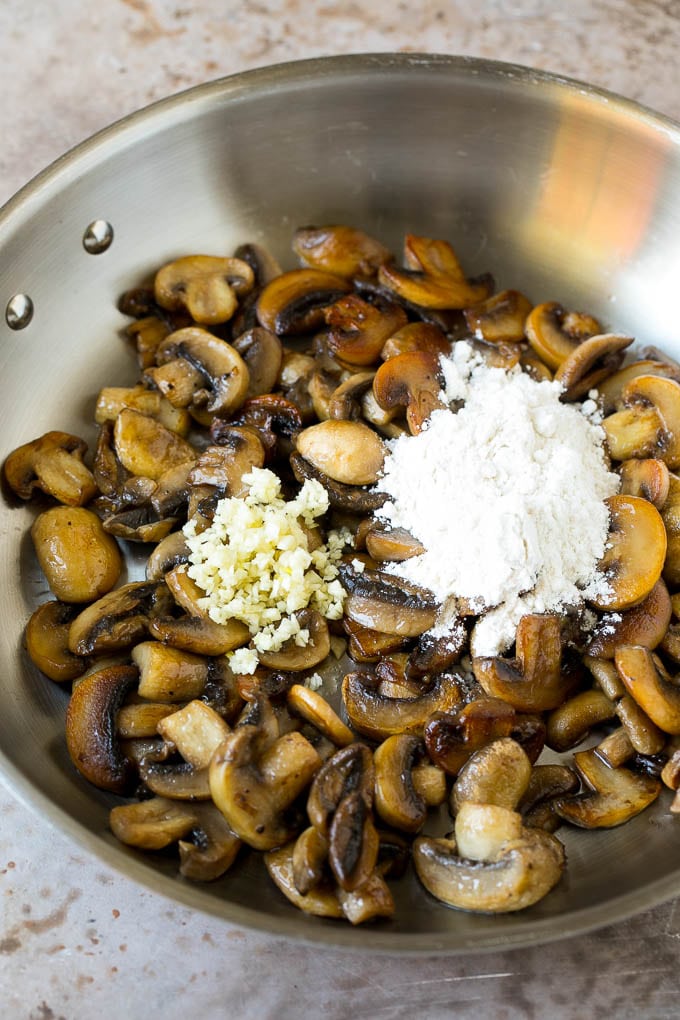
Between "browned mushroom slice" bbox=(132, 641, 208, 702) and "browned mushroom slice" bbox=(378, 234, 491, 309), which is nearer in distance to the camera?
Result: "browned mushroom slice" bbox=(132, 641, 208, 702)

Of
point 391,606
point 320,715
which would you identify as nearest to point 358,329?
point 391,606

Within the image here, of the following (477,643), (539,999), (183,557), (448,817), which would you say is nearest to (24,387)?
(183,557)

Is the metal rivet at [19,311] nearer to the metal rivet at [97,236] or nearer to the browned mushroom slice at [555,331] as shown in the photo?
the metal rivet at [97,236]

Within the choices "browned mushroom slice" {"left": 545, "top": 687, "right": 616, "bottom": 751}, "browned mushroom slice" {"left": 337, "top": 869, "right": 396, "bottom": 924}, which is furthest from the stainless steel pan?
"browned mushroom slice" {"left": 545, "top": 687, "right": 616, "bottom": 751}

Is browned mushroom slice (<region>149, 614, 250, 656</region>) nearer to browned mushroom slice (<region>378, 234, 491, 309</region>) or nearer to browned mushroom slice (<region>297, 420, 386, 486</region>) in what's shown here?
browned mushroom slice (<region>297, 420, 386, 486</region>)

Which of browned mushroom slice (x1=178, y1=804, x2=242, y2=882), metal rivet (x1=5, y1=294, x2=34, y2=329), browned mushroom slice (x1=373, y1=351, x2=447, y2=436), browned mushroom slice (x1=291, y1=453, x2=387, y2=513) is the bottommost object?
browned mushroom slice (x1=178, y1=804, x2=242, y2=882)

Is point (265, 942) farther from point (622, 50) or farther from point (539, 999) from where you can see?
point (622, 50)
